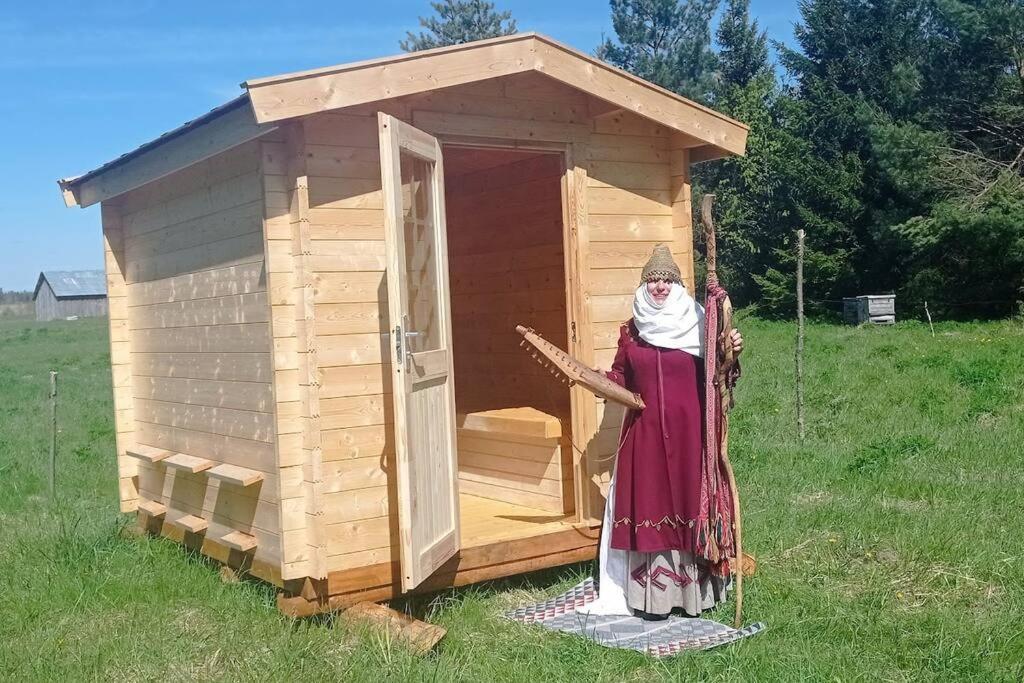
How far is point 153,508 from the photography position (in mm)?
6328

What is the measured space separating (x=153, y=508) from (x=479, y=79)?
11.6ft

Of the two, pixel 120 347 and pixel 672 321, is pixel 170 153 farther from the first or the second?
pixel 672 321

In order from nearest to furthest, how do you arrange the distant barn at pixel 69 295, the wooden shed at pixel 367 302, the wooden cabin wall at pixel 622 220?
the wooden shed at pixel 367 302
the wooden cabin wall at pixel 622 220
the distant barn at pixel 69 295

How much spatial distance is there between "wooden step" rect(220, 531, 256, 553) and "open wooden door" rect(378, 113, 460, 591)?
3.09ft

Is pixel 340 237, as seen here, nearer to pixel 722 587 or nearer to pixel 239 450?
pixel 239 450

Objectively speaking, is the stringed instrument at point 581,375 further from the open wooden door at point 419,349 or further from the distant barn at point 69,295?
the distant barn at point 69,295

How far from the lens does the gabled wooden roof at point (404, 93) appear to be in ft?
14.4

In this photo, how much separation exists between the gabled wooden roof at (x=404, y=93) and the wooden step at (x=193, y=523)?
1990 millimetres

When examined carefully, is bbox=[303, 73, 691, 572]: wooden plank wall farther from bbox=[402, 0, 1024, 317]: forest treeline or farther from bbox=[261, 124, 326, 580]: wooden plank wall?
bbox=[402, 0, 1024, 317]: forest treeline

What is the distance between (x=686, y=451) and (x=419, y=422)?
140cm

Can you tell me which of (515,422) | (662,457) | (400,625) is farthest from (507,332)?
(400,625)

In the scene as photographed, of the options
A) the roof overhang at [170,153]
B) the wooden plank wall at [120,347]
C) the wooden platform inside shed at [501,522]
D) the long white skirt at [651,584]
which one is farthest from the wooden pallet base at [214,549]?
the roof overhang at [170,153]

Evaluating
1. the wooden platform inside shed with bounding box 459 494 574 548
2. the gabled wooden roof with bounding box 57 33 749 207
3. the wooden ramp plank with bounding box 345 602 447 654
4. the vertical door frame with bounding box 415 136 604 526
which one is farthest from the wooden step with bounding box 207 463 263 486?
the vertical door frame with bounding box 415 136 604 526

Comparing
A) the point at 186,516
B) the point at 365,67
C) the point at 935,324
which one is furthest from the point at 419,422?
the point at 935,324
